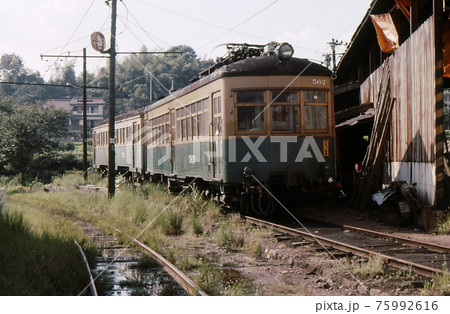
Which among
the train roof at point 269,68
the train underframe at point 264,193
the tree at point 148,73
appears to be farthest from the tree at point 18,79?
the train roof at point 269,68

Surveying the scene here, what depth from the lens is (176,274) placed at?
23.4 ft

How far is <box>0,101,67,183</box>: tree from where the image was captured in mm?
37531

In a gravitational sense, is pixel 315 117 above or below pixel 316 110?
below

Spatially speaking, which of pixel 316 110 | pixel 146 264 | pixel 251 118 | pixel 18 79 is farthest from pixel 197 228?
pixel 18 79

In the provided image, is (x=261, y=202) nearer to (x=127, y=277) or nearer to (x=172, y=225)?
(x=172, y=225)

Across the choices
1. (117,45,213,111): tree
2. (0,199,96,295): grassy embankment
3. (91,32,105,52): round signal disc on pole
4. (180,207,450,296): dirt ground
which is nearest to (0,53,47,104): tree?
(117,45,213,111): tree

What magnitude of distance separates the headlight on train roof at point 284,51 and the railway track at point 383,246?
3.52 m

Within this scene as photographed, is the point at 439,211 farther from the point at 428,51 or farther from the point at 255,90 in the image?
the point at 255,90

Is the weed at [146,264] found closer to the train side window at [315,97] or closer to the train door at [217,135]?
the train door at [217,135]

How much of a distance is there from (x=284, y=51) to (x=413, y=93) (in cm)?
292

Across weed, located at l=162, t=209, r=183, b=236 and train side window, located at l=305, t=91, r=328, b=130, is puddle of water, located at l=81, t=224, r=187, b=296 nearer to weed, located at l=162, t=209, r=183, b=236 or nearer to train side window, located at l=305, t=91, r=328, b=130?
weed, located at l=162, t=209, r=183, b=236

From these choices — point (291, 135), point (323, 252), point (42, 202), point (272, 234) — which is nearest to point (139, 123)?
point (42, 202)

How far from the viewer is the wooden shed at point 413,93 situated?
35.1 ft

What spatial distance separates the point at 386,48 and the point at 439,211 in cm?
603
